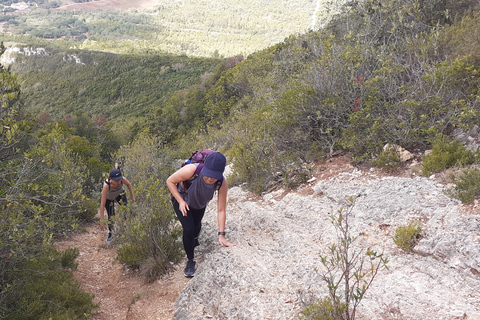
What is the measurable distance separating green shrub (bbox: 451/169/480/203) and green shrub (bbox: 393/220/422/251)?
705 millimetres

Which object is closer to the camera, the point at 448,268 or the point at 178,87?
the point at 448,268

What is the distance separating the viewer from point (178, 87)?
231 feet

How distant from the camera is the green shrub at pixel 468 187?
373 centimetres

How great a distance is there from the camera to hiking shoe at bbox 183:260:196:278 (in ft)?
12.3

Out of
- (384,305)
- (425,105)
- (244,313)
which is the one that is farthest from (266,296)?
(425,105)

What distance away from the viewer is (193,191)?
3.38 metres

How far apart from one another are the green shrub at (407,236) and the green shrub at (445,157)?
160cm

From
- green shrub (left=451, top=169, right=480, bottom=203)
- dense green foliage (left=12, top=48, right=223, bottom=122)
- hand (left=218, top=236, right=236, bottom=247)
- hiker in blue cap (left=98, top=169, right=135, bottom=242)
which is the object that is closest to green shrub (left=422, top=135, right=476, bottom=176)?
green shrub (left=451, top=169, right=480, bottom=203)

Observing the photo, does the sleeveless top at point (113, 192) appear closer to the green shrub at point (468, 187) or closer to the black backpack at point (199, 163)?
the black backpack at point (199, 163)

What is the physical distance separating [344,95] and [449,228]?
3967mm

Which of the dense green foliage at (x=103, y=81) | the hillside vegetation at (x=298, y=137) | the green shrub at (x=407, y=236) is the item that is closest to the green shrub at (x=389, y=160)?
the hillside vegetation at (x=298, y=137)

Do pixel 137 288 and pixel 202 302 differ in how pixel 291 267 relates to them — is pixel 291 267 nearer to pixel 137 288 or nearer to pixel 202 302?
pixel 202 302

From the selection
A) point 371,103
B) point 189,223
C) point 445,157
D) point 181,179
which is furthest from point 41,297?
point 371,103

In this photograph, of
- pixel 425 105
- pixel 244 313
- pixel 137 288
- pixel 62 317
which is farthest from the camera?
pixel 425 105
